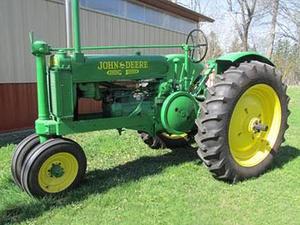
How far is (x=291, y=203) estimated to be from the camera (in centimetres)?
419

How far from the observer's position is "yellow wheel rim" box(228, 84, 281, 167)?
506 cm

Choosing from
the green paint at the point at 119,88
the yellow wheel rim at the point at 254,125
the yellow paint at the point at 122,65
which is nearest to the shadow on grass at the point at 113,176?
the yellow wheel rim at the point at 254,125

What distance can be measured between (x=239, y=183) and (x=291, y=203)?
72cm

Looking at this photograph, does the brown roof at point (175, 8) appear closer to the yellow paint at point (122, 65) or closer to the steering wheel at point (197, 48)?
the steering wheel at point (197, 48)

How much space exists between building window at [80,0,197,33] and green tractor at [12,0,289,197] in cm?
539

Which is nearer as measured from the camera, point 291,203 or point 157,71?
point 291,203

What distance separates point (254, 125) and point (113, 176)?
1.90 metres

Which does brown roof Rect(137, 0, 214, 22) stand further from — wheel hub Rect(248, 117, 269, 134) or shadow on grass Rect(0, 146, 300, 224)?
wheel hub Rect(248, 117, 269, 134)

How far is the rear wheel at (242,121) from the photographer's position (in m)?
4.61

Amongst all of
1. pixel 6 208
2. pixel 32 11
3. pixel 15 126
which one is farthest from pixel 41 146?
pixel 32 11

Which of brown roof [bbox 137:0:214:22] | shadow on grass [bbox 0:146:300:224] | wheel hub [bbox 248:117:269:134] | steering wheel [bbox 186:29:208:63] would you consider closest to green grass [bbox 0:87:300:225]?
shadow on grass [bbox 0:146:300:224]

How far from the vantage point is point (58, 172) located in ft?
14.0

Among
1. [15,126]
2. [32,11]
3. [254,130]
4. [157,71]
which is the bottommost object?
[15,126]

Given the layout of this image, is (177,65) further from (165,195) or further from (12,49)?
(12,49)
